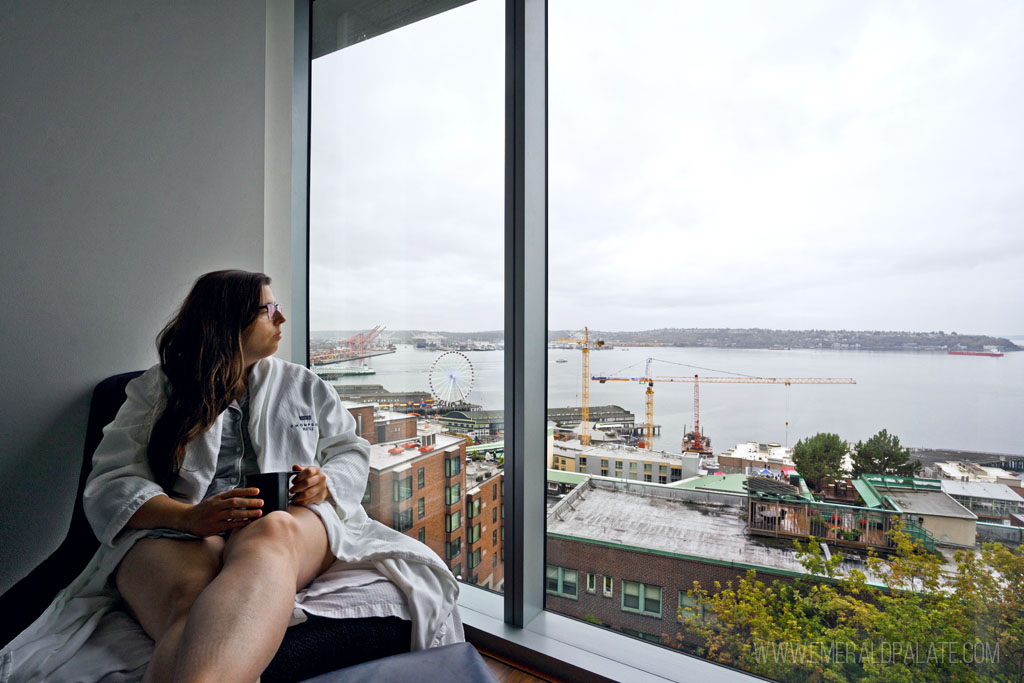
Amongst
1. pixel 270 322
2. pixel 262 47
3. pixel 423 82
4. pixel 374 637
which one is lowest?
pixel 374 637

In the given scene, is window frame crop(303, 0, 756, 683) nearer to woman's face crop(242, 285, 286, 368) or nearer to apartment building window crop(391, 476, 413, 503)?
apartment building window crop(391, 476, 413, 503)

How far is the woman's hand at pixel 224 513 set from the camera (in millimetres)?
1099

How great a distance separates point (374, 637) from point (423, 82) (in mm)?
1820

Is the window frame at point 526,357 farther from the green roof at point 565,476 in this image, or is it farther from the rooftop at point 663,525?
the rooftop at point 663,525

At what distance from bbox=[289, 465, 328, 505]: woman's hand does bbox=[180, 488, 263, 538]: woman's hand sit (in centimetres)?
13

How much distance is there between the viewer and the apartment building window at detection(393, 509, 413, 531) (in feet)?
6.29

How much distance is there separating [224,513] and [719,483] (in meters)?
1.24

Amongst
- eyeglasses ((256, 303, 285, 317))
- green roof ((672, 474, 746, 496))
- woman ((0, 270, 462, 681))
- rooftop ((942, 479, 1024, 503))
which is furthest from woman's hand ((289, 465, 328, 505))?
rooftop ((942, 479, 1024, 503))

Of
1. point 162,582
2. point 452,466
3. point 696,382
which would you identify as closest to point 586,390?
point 696,382

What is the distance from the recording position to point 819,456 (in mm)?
1293

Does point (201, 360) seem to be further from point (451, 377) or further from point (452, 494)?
point (452, 494)

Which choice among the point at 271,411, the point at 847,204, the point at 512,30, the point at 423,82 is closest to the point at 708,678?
the point at 847,204

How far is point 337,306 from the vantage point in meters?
2.14

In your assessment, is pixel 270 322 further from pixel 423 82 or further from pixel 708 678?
pixel 708 678
